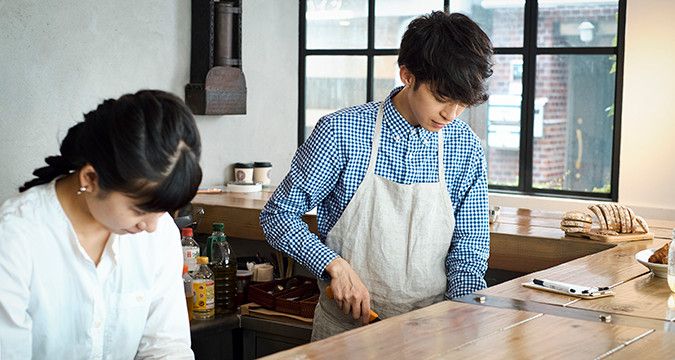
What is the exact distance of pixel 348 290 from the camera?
2.77m

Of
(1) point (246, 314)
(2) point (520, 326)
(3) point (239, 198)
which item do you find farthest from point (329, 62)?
(2) point (520, 326)

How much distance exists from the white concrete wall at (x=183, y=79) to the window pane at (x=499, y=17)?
0.76 metres

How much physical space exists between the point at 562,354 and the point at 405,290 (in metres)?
0.84

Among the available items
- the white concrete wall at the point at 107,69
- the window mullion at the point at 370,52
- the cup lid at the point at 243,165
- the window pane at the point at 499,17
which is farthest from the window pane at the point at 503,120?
the cup lid at the point at 243,165

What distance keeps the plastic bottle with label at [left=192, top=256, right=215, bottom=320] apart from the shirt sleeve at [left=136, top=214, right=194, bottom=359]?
146 cm

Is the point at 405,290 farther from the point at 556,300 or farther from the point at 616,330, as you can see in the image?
the point at 616,330

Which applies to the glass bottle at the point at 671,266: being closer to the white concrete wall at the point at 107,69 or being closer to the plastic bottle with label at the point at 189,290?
the plastic bottle with label at the point at 189,290

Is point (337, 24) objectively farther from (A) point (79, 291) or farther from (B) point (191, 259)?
(A) point (79, 291)

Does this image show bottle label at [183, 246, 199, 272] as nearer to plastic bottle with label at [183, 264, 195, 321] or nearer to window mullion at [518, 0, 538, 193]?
plastic bottle with label at [183, 264, 195, 321]

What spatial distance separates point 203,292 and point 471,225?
124 centimetres

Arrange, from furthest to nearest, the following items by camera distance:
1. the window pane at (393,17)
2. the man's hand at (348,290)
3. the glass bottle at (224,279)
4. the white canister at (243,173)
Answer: the window pane at (393,17) < the white canister at (243,173) < the glass bottle at (224,279) < the man's hand at (348,290)

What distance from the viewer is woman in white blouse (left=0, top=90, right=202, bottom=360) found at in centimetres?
191

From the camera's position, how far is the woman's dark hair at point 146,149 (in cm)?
189

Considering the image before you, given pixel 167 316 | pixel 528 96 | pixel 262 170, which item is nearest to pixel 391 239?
pixel 167 316
